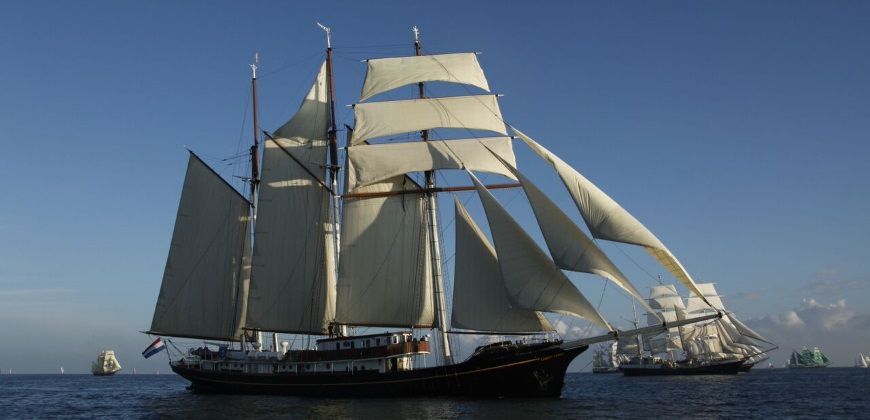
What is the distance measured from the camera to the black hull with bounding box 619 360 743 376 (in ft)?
400

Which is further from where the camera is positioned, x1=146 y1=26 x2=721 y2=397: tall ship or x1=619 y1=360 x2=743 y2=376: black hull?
x1=619 y1=360 x2=743 y2=376: black hull

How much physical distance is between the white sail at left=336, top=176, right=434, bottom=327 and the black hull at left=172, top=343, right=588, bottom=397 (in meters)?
4.89

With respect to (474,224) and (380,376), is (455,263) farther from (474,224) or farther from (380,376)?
(380,376)

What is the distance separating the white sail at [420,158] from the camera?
182 ft

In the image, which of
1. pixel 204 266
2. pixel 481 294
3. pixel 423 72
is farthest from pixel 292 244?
pixel 481 294

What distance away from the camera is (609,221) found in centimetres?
4066

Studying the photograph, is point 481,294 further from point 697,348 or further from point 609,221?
point 697,348

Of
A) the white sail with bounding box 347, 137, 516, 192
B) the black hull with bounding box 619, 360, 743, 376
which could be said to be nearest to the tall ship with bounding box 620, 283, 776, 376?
the black hull with bounding box 619, 360, 743, 376

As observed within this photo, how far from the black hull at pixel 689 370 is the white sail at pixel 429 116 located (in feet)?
273

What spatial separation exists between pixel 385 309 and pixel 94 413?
2187cm

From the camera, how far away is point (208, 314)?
63.2 meters

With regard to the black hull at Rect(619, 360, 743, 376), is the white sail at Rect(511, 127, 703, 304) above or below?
above

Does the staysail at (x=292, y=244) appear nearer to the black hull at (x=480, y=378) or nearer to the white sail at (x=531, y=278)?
the black hull at (x=480, y=378)

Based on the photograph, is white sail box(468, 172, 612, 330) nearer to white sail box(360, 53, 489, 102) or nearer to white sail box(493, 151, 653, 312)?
white sail box(493, 151, 653, 312)
